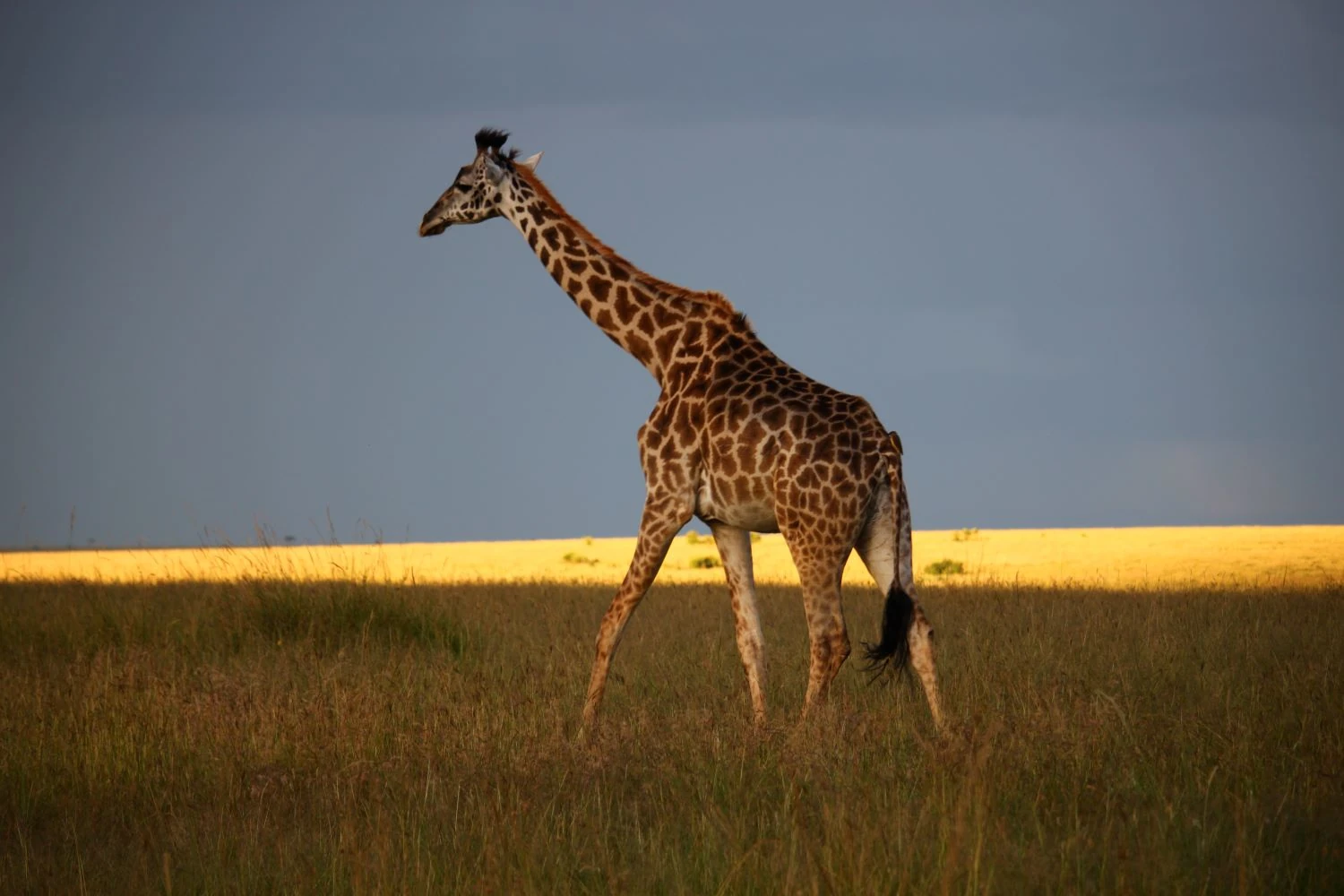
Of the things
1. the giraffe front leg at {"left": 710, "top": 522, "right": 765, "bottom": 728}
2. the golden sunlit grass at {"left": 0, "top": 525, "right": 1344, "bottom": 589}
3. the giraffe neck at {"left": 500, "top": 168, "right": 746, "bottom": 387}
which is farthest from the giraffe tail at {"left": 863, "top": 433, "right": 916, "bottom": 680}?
the golden sunlit grass at {"left": 0, "top": 525, "right": 1344, "bottom": 589}

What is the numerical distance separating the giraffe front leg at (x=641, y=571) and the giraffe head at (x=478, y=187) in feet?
9.84

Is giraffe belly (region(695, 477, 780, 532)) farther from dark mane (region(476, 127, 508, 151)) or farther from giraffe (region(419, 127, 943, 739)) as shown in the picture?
dark mane (region(476, 127, 508, 151))

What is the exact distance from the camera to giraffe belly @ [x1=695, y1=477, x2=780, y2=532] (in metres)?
8.09

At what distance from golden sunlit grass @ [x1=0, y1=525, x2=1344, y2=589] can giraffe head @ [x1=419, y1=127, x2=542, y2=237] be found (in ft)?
18.4

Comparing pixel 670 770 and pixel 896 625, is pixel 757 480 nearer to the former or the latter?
pixel 896 625

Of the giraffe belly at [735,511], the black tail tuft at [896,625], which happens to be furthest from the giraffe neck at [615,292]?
the black tail tuft at [896,625]

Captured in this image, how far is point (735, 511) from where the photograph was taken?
8172 millimetres

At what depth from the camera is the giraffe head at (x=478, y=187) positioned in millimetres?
9836

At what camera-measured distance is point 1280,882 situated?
4727 millimetres

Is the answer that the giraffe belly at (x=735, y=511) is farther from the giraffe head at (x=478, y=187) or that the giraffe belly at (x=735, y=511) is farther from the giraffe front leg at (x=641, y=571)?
the giraffe head at (x=478, y=187)

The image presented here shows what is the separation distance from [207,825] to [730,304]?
479 cm

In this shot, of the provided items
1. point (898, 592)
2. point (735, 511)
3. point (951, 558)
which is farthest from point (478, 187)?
point (951, 558)

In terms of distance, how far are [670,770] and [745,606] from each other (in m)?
1.93

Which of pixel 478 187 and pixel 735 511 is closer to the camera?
pixel 735 511
